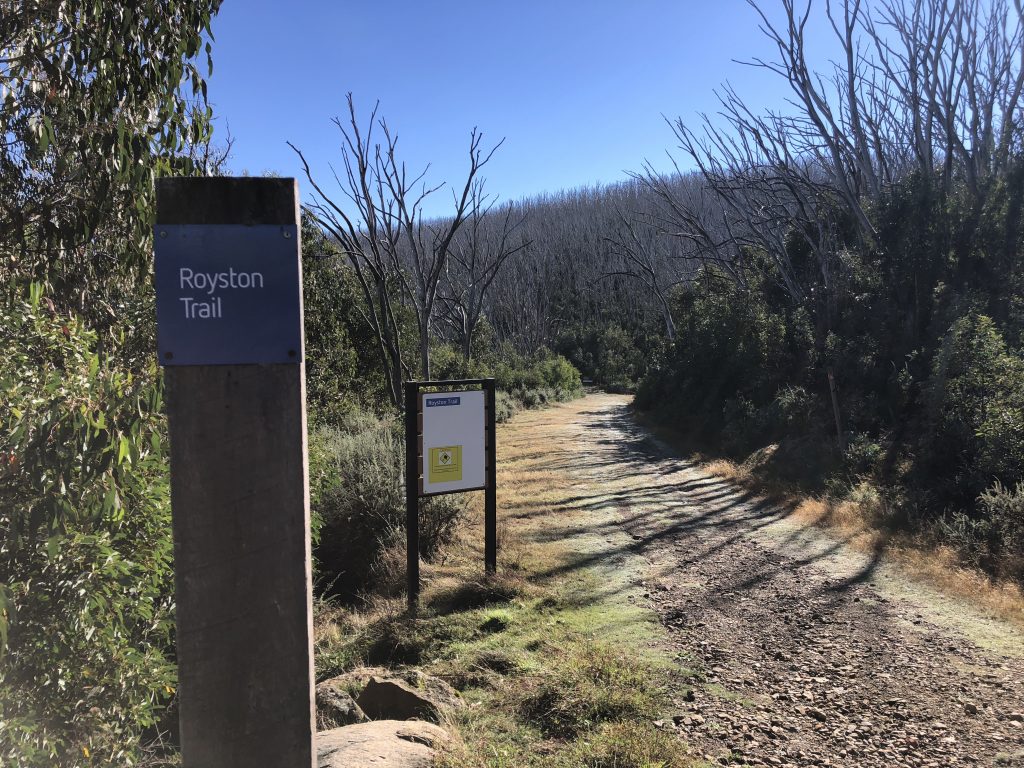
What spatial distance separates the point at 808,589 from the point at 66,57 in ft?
20.6

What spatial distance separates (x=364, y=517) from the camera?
6.99 m

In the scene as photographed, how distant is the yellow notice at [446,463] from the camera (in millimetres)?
5703

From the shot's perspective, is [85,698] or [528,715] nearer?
[85,698]

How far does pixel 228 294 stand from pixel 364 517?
18.2ft

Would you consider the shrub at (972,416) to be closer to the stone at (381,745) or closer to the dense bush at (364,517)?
the dense bush at (364,517)

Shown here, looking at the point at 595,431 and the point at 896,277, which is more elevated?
the point at 896,277

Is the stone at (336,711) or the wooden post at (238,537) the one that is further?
the stone at (336,711)

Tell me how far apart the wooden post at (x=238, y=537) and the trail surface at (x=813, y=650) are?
229cm

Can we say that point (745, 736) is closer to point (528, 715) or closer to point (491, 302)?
point (528, 715)

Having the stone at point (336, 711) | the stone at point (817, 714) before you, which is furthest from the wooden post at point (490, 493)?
the stone at point (817, 714)

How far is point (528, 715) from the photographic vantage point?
3516 mm

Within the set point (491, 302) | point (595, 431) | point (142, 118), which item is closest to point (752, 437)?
point (595, 431)

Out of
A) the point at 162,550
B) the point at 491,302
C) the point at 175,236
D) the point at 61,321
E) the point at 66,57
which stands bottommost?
the point at 162,550

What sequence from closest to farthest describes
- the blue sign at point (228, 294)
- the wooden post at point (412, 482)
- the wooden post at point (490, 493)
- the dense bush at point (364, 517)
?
the blue sign at point (228, 294), the wooden post at point (412, 482), the wooden post at point (490, 493), the dense bush at point (364, 517)
